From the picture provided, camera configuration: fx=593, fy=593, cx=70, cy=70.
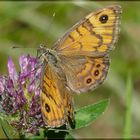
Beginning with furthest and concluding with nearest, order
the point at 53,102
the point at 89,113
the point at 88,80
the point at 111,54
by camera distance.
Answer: the point at 111,54, the point at 89,113, the point at 88,80, the point at 53,102

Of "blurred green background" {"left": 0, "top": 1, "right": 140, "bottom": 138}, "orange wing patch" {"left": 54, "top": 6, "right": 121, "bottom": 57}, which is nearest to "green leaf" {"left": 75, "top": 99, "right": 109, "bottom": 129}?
"orange wing patch" {"left": 54, "top": 6, "right": 121, "bottom": 57}

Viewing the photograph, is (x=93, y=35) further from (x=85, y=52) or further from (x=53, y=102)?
(x=53, y=102)

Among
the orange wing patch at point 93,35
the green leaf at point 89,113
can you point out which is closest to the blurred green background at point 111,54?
the green leaf at point 89,113

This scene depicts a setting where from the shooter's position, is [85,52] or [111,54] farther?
[111,54]

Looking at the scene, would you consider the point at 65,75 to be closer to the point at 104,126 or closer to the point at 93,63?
the point at 93,63

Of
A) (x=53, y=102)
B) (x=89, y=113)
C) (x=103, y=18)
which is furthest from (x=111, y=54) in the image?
(x=53, y=102)

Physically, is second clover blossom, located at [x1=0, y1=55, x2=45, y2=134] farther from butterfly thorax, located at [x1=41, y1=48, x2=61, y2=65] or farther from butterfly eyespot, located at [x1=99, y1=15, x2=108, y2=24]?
butterfly eyespot, located at [x1=99, y1=15, x2=108, y2=24]

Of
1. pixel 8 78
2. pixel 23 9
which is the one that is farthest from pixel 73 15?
pixel 8 78
